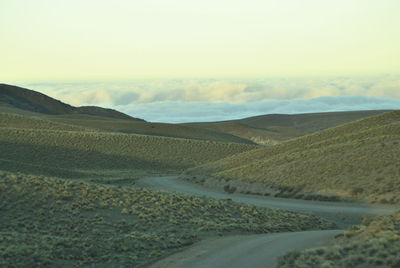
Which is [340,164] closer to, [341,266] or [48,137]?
[341,266]

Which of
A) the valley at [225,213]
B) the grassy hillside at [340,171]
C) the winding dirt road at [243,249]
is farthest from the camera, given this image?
the grassy hillside at [340,171]

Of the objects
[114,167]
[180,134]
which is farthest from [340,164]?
[180,134]

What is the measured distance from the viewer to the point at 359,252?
1373 cm

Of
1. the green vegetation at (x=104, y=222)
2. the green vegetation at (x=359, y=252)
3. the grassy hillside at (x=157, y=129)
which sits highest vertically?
the grassy hillside at (x=157, y=129)

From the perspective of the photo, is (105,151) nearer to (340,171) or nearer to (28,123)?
(28,123)

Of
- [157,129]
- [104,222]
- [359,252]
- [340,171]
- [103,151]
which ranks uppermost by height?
[157,129]

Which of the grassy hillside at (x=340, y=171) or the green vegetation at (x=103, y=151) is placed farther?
the green vegetation at (x=103, y=151)

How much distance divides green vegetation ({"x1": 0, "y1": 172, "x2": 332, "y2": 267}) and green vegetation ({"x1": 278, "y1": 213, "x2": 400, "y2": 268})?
6.17 m

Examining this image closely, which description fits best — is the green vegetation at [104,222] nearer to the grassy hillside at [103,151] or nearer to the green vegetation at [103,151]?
the grassy hillside at [103,151]

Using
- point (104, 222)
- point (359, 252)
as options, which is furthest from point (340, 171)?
point (359, 252)

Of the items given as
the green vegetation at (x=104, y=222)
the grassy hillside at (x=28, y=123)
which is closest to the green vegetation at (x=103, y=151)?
the grassy hillside at (x=28, y=123)

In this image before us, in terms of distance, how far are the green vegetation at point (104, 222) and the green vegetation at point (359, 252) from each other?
617 cm

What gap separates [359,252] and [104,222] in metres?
14.0

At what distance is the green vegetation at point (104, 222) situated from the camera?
1872 cm
